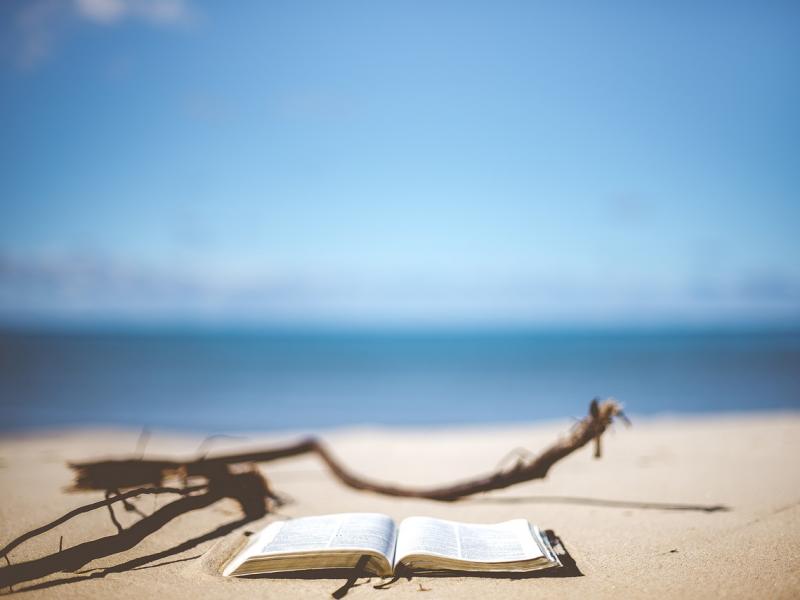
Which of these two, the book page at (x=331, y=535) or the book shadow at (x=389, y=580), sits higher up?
the book page at (x=331, y=535)

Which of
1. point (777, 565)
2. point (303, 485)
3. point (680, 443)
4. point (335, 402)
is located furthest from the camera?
point (335, 402)

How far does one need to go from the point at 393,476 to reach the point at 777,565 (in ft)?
11.2

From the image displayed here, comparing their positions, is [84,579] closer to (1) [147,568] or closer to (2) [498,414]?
(1) [147,568]

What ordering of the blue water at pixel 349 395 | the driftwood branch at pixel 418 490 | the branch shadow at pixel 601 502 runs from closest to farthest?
Answer: 1. the driftwood branch at pixel 418 490
2. the branch shadow at pixel 601 502
3. the blue water at pixel 349 395

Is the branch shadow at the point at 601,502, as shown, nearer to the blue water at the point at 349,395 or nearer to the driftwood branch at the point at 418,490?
the driftwood branch at the point at 418,490

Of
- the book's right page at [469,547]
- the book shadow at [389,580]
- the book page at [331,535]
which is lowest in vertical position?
the book shadow at [389,580]

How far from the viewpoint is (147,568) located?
7.79ft

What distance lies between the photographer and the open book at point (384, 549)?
2.17 meters

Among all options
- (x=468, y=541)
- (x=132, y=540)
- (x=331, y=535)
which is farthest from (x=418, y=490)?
(x=132, y=540)

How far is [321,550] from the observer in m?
2.16

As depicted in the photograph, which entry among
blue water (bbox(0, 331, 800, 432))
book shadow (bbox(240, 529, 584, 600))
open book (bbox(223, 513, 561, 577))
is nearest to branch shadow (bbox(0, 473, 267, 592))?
open book (bbox(223, 513, 561, 577))

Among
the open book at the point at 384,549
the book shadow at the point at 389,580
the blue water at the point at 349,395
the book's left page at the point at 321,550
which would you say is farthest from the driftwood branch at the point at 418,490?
the blue water at the point at 349,395

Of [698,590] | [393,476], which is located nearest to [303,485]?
[393,476]

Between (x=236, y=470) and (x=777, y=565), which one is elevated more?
(x=236, y=470)
